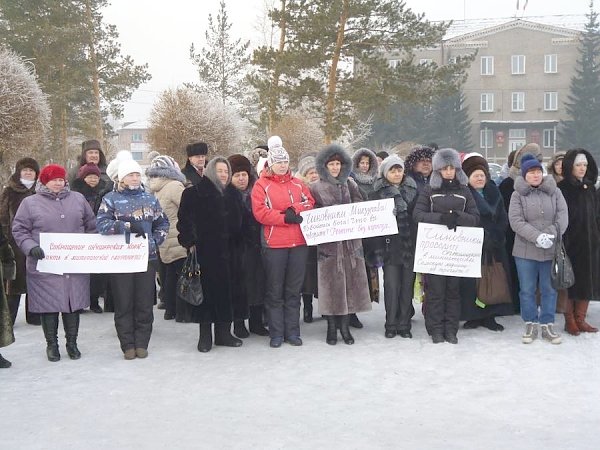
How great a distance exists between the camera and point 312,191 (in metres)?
6.84

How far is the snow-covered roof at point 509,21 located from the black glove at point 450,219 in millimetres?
56921

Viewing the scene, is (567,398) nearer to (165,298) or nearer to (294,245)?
(294,245)

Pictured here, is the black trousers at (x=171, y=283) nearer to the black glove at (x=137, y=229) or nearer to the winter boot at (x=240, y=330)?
the winter boot at (x=240, y=330)

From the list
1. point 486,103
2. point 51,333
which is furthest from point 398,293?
point 486,103

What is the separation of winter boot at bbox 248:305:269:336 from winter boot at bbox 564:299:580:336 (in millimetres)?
3395

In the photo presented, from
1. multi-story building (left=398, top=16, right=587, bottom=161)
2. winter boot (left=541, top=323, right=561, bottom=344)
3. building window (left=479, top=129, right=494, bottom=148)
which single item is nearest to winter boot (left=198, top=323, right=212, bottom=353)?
winter boot (left=541, top=323, right=561, bottom=344)

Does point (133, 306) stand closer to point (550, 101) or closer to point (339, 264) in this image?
point (339, 264)

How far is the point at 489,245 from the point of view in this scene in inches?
277

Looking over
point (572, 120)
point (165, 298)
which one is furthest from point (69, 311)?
point (572, 120)

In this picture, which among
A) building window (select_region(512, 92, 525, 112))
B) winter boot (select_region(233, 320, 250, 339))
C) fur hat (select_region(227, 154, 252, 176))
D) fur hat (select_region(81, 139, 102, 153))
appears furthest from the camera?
building window (select_region(512, 92, 525, 112))

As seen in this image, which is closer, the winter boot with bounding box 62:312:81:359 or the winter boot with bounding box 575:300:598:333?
the winter boot with bounding box 62:312:81:359

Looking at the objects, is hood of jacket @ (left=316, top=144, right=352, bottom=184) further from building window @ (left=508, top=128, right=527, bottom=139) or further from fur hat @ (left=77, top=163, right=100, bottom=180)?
building window @ (left=508, top=128, right=527, bottom=139)

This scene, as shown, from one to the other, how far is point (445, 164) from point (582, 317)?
244 centimetres

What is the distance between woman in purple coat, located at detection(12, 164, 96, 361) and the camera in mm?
6062
